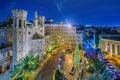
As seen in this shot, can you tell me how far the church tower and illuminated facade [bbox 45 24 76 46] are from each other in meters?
56.9

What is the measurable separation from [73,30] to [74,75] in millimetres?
67863

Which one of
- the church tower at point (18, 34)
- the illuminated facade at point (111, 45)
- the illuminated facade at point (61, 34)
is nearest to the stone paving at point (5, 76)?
the church tower at point (18, 34)

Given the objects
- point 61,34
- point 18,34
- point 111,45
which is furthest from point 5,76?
point 61,34

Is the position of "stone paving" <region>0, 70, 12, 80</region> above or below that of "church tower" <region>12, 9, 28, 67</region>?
below

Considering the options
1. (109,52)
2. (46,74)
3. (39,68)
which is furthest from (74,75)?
(109,52)

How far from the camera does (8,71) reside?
53.2 meters

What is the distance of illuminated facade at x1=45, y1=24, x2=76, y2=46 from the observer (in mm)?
112350

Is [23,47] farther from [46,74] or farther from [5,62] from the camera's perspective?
[46,74]

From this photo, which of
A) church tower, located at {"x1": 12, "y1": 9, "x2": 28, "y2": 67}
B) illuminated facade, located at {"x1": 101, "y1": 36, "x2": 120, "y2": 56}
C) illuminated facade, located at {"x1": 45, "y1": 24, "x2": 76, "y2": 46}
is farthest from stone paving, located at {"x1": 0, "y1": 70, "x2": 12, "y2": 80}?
illuminated facade, located at {"x1": 45, "y1": 24, "x2": 76, "y2": 46}

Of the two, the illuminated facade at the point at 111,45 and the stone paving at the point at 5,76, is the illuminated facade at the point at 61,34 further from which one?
the stone paving at the point at 5,76

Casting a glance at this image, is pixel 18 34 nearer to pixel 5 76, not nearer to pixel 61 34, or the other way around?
pixel 5 76

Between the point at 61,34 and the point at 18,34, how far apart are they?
59.8 m

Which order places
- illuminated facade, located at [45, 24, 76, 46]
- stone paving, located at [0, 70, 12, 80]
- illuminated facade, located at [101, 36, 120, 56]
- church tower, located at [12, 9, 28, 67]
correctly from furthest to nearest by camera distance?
1. illuminated facade, located at [45, 24, 76, 46]
2. illuminated facade, located at [101, 36, 120, 56]
3. church tower, located at [12, 9, 28, 67]
4. stone paving, located at [0, 70, 12, 80]

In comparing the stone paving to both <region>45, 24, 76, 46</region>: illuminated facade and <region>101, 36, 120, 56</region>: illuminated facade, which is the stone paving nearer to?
<region>101, 36, 120, 56</region>: illuminated facade
